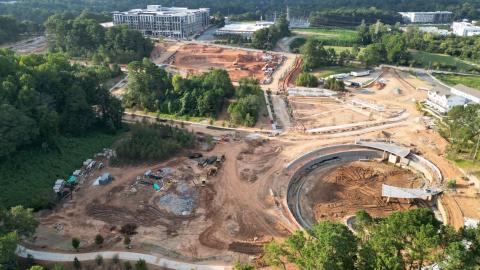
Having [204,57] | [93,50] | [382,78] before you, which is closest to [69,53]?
[93,50]

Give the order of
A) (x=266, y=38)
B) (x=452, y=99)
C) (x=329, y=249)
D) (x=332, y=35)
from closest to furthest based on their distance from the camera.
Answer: (x=329, y=249) → (x=452, y=99) → (x=266, y=38) → (x=332, y=35)

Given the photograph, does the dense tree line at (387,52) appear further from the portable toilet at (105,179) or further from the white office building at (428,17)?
the portable toilet at (105,179)

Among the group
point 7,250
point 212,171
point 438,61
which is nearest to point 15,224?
point 7,250

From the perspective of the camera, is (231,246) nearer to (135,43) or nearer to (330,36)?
(135,43)

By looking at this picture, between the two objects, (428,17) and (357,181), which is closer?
(357,181)

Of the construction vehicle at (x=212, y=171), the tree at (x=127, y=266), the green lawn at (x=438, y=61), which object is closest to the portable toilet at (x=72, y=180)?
the construction vehicle at (x=212, y=171)

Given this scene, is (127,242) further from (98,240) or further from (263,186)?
(263,186)

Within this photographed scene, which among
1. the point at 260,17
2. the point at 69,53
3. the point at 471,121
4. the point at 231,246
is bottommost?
the point at 231,246
